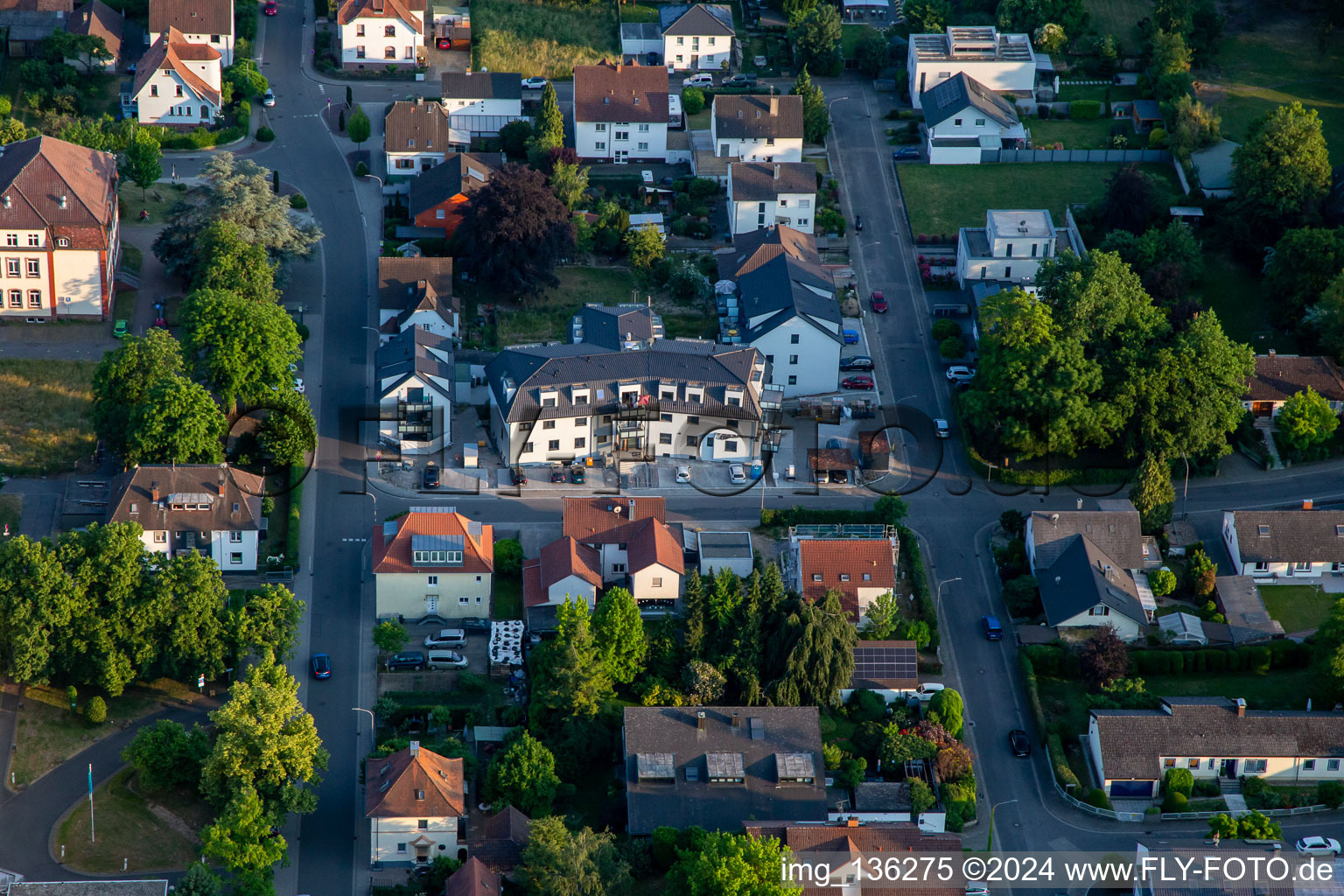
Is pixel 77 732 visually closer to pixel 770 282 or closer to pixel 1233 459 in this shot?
pixel 770 282

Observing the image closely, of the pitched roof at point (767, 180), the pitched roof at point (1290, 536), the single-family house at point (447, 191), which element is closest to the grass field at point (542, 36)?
the single-family house at point (447, 191)

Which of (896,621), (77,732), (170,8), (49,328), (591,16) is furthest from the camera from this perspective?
(591,16)

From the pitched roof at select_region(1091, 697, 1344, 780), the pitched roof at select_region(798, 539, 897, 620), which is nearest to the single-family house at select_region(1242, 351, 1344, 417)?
the pitched roof at select_region(1091, 697, 1344, 780)

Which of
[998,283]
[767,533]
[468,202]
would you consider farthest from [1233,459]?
[468,202]

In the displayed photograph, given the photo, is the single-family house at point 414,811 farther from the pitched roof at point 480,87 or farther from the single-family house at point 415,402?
the pitched roof at point 480,87

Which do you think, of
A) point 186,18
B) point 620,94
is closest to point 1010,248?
point 620,94

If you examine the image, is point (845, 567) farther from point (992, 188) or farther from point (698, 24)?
point (698, 24)

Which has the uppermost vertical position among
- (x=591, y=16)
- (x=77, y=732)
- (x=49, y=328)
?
(x=591, y=16)
